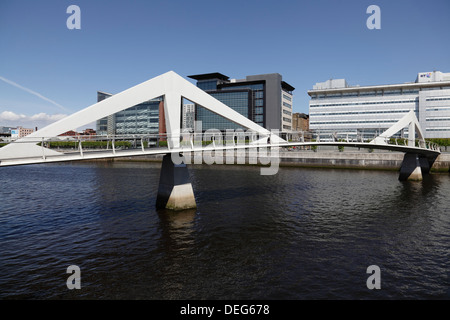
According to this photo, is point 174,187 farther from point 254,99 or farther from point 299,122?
point 299,122

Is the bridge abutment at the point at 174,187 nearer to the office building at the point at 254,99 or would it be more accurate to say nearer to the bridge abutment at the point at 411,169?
the bridge abutment at the point at 411,169

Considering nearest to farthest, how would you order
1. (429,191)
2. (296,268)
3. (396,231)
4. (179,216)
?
(296,268)
(396,231)
(179,216)
(429,191)

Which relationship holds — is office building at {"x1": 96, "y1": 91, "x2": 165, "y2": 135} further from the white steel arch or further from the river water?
the white steel arch

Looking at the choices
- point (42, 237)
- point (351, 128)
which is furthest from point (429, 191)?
point (351, 128)

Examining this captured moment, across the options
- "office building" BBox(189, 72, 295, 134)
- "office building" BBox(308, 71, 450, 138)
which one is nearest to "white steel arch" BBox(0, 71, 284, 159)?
"office building" BBox(308, 71, 450, 138)

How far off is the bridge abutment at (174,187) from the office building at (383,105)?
8900cm

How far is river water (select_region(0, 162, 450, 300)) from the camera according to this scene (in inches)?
441

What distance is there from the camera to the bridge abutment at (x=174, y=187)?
2216 centimetres

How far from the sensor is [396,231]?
61.0ft

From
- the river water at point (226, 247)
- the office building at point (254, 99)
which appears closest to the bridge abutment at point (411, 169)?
the river water at point (226, 247)

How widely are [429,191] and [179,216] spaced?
98.6ft

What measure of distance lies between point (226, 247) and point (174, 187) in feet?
28.0
